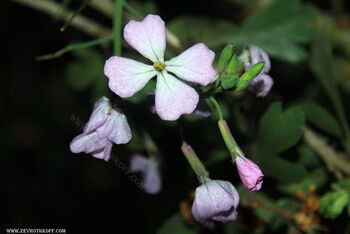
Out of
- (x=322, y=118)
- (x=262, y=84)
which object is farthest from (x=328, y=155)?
(x=262, y=84)

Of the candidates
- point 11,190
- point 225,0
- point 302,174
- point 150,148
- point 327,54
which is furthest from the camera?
point 11,190

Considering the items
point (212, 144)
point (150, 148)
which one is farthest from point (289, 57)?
point (150, 148)

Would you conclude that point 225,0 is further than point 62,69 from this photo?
No

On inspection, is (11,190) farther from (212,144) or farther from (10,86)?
(212,144)

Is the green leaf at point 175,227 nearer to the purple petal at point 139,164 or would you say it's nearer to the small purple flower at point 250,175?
the purple petal at point 139,164

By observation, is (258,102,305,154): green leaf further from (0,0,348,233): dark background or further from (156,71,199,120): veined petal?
(0,0,348,233): dark background

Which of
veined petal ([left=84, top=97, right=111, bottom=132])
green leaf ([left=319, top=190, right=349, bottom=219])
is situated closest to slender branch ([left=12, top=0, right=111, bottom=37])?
veined petal ([left=84, top=97, right=111, bottom=132])
